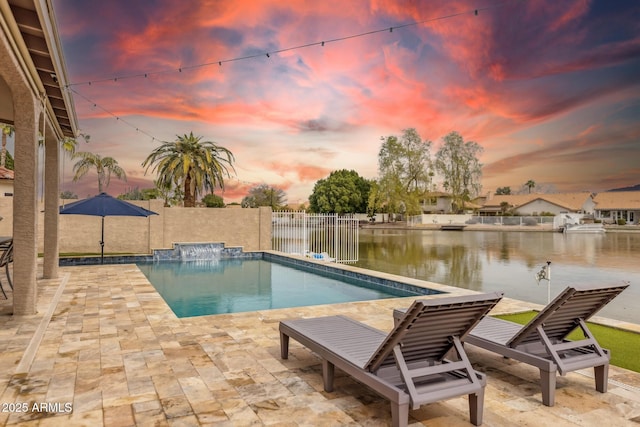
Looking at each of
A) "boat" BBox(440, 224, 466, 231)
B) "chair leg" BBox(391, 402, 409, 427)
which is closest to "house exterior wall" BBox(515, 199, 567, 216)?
"boat" BBox(440, 224, 466, 231)

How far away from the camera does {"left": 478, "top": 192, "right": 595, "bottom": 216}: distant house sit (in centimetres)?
6338

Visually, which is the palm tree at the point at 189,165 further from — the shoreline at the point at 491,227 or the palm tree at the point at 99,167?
the shoreline at the point at 491,227

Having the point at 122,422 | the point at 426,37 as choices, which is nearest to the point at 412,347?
the point at 122,422

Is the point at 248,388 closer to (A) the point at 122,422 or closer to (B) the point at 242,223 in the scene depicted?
(A) the point at 122,422

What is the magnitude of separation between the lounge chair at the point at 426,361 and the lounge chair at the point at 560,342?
2.02 feet

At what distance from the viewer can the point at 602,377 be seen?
11.8 ft

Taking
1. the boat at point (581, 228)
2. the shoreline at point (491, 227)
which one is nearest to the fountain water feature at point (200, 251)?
the shoreline at point (491, 227)

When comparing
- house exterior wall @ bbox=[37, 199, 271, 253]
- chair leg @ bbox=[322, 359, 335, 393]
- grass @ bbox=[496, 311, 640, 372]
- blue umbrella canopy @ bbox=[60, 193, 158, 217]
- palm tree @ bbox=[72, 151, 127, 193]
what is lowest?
grass @ bbox=[496, 311, 640, 372]

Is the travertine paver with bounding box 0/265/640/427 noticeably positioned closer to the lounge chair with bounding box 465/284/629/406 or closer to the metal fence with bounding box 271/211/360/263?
the lounge chair with bounding box 465/284/629/406

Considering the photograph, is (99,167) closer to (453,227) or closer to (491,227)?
(453,227)

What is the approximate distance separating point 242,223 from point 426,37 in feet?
107

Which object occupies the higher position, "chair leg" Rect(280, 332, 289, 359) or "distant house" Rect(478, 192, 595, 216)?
"distant house" Rect(478, 192, 595, 216)

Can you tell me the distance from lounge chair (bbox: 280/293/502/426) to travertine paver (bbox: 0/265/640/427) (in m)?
0.30

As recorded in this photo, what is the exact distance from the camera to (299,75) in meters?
39.9
